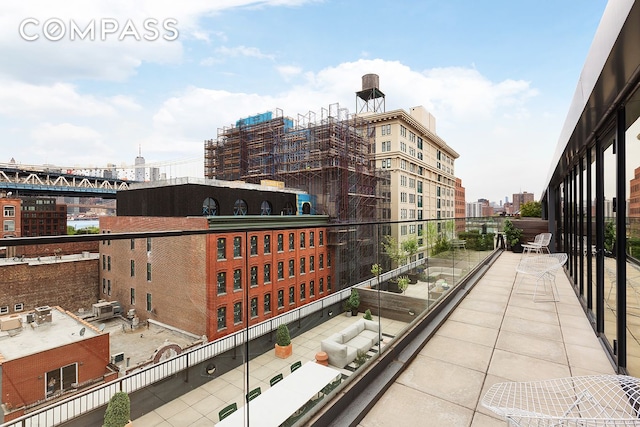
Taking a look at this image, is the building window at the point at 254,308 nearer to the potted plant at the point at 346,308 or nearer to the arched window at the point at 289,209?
the potted plant at the point at 346,308

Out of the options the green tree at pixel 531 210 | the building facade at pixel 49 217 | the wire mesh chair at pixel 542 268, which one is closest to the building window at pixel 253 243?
the wire mesh chair at pixel 542 268

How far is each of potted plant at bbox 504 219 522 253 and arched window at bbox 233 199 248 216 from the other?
18.3m

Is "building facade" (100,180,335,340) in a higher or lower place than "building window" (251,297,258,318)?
higher

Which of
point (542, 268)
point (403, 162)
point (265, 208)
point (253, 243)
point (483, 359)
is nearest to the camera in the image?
point (253, 243)

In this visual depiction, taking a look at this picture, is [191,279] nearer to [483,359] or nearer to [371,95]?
[483,359]

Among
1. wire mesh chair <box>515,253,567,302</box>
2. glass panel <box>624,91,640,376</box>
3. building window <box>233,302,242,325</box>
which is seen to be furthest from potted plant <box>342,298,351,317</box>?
wire mesh chair <box>515,253,567,302</box>

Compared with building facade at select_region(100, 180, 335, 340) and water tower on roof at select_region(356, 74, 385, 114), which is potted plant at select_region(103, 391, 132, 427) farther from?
water tower on roof at select_region(356, 74, 385, 114)

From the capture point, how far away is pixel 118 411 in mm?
1038

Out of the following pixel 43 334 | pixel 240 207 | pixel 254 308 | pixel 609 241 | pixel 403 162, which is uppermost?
pixel 403 162

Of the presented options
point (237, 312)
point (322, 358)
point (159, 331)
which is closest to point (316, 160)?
point (322, 358)

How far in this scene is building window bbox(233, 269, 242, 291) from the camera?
1526 mm

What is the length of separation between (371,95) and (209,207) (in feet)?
89.6

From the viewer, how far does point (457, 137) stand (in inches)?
2146

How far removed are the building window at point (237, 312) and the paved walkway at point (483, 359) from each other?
1.20 meters
